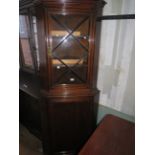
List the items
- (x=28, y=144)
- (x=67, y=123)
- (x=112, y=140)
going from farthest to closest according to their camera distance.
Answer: (x=28, y=144)
(x=67, y=123)
(x=112, y=140)

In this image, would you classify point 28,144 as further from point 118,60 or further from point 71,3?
point 71,3

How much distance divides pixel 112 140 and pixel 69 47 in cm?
94

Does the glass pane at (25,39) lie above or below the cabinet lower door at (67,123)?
above

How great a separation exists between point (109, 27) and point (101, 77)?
557 millimetres

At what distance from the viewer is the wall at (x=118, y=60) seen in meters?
1.37

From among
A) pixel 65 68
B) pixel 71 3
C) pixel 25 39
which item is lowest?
pixel 65 68

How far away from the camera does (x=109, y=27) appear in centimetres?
149

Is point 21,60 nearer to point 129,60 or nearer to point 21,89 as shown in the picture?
point 21,89

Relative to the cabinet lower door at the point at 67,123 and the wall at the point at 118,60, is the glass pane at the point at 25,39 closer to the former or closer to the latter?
the cabinet lower door at the point at 67,123

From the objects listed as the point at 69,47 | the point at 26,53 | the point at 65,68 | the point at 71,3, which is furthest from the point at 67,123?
the point at 71,3

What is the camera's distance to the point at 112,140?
3.55 ft

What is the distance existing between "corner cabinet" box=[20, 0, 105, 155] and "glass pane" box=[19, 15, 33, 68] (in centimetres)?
14

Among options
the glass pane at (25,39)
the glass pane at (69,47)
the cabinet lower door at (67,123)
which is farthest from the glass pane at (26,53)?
the cabinet lower door at (67,123)
